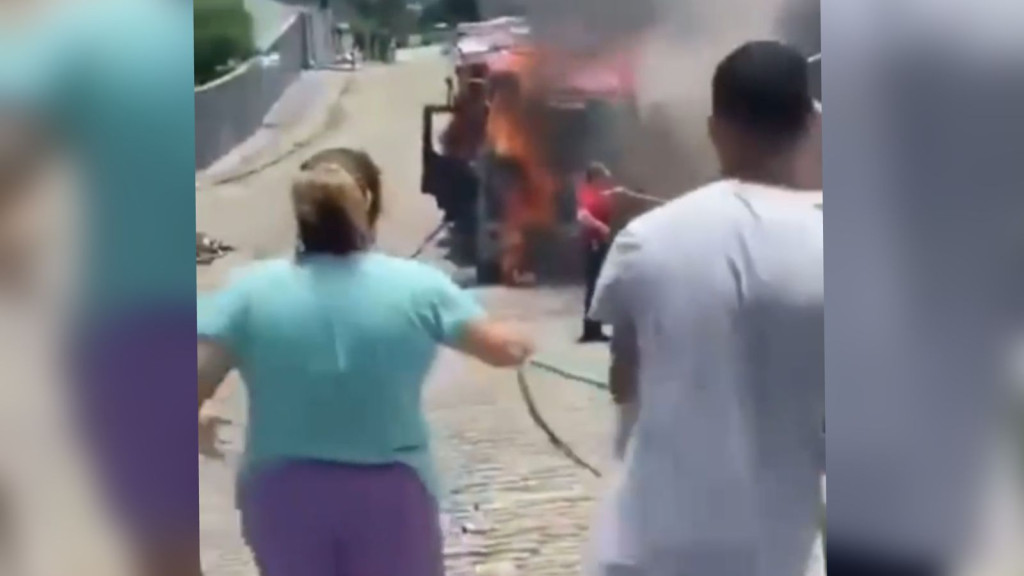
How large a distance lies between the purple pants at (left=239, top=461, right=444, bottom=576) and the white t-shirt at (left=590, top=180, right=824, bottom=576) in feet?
0.81

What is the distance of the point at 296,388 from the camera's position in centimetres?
135

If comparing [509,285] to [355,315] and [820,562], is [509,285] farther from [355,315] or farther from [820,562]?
[820,562]

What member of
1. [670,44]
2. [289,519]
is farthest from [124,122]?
[670,44]

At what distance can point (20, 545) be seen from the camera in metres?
1.34

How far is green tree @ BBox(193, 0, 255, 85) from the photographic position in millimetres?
1338

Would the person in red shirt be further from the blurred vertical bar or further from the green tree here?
the green tree

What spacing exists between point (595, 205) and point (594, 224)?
2 centimetres

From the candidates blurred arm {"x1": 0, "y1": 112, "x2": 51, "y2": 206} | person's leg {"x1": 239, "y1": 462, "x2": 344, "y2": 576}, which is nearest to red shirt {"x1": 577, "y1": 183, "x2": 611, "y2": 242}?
person's leg {"x1": 239, "y1": 462, "x2": 344, "y2": 576}

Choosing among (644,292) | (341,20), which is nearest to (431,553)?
(644,292)

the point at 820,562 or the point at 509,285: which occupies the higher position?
the point at 509,285

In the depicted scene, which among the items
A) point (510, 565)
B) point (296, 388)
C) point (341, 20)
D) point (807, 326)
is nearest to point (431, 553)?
point (510, 565)

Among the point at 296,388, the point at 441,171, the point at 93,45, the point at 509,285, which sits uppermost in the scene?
the point at 93,45

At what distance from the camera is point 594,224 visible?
138 cm

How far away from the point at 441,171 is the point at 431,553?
1.35 feet
